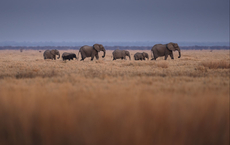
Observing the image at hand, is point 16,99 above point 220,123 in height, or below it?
above

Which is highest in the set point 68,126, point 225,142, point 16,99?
point 16,99

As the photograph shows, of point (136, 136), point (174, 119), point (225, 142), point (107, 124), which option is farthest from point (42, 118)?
point (225, 142)

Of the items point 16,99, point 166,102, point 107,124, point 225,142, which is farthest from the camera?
point 16,99

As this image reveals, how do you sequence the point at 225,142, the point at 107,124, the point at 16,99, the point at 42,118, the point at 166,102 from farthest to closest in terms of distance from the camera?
the point at 16,99, the point at 166,102, the point at 42,118, the point at 107,124, the point at 225,142

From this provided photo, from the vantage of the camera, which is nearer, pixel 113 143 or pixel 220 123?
pixel 113 143

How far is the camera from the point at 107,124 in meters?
3.39

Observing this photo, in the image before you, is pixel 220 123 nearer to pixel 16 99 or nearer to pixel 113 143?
pixel 113 143

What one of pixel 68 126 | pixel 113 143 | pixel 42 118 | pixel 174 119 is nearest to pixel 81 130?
pixel 68 126

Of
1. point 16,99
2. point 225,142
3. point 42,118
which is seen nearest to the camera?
point 225,142

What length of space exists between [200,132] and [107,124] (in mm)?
1487

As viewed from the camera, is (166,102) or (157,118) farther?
(166,102)

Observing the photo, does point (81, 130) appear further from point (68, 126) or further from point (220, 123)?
point (220, 123)

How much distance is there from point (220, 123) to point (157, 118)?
100 cm

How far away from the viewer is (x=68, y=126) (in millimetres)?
3434
